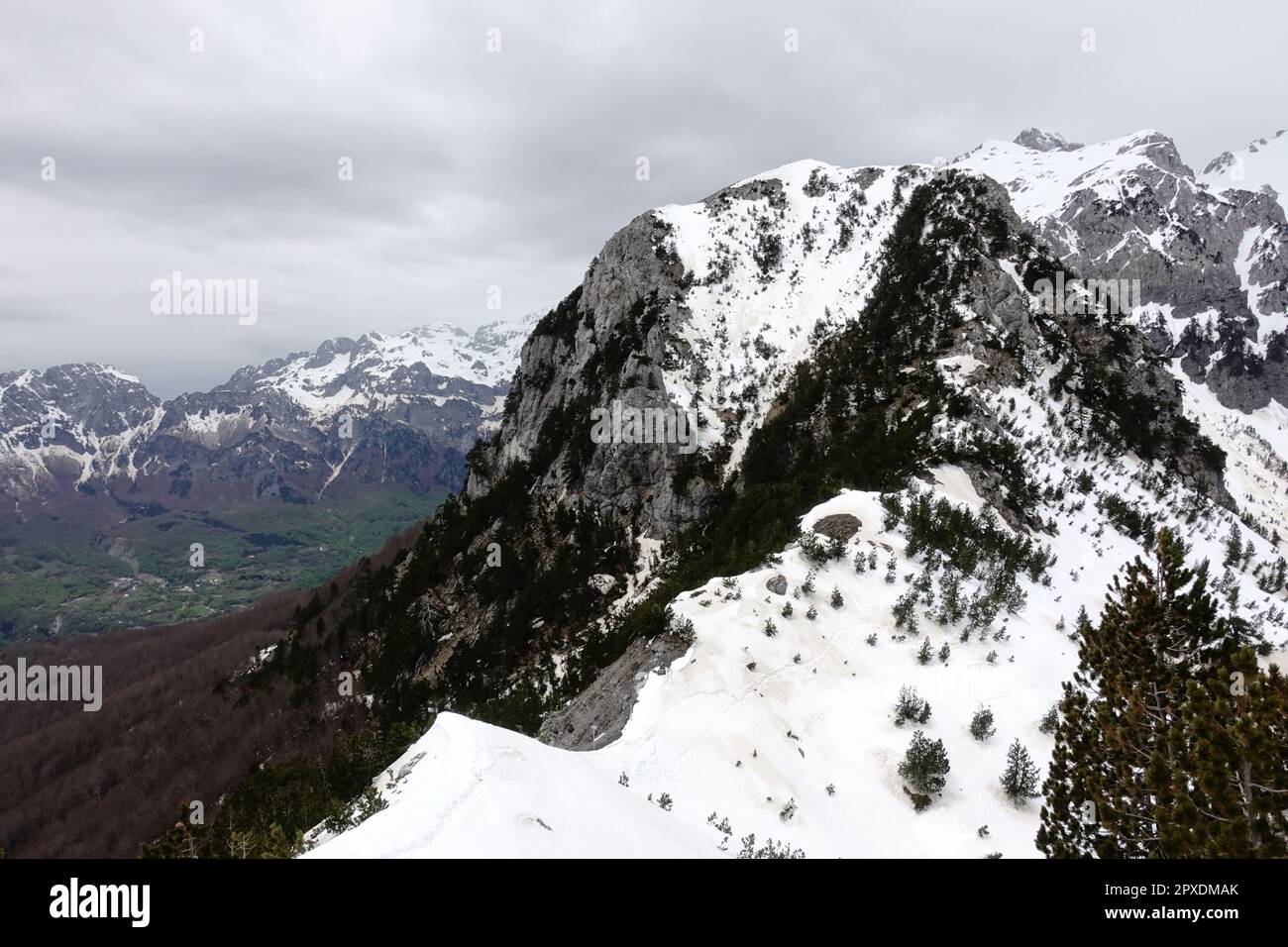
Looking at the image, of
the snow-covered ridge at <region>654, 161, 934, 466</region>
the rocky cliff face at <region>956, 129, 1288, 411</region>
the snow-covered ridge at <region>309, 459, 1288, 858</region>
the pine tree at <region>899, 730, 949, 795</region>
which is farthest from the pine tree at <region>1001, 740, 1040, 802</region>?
the rocky cliff face at <region>956, 129, 1288, 411</region>

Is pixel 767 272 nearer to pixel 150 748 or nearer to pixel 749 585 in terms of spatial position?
pixel 749 585

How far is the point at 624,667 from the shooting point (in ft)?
52.6

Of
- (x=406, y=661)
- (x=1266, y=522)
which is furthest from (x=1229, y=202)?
(x=406, y=661)

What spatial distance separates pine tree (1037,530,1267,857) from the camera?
6.30 meters

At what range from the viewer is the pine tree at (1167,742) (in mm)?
6305

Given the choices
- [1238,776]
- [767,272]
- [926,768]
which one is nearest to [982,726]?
[926,768]

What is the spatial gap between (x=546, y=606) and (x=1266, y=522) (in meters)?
73.7

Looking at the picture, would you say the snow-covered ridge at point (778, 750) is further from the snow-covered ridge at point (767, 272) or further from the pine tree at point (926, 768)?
the snow-covered ridge at point (767, 272)

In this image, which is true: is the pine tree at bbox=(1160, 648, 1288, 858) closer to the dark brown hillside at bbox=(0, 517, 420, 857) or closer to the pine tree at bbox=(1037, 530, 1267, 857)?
the pine tree at bbox=(1037, 530, 1267, 857)

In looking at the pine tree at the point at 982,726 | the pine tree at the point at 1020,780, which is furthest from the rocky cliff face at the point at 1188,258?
the pine tree at the point at 1020,780
